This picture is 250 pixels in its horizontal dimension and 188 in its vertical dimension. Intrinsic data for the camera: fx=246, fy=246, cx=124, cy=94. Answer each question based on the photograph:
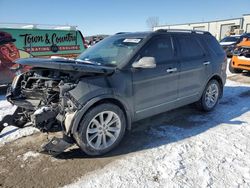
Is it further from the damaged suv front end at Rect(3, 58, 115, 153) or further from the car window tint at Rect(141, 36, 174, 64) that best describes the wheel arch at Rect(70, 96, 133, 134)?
the car window tint at Rect(141, 36, 174, 64)

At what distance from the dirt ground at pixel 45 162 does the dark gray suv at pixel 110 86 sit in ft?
0.64

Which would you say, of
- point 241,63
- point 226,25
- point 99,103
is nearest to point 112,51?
point 99,103

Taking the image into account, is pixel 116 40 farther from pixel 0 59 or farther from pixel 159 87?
pixel 0 59

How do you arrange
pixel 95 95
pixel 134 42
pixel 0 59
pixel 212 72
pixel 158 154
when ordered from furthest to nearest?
Answer: pixel 0 59 → pixel 212 72 → pixel 134 42 → pixel 158 154 → pixel 95 95

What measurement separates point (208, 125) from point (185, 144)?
3.31ft

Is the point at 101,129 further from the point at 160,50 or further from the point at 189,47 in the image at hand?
the point at 189,47

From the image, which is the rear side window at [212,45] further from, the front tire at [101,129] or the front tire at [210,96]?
the front tire at [101,129]

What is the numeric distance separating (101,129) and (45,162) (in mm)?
900

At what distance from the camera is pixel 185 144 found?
3.86 metres

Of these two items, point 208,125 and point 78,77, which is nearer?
point 78,77

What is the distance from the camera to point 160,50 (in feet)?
14.0

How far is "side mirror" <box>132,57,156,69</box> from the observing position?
3.63 meters

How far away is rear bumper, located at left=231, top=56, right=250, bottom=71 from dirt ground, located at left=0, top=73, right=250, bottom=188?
655cm

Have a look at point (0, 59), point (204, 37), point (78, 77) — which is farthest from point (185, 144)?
point (0, 59)
